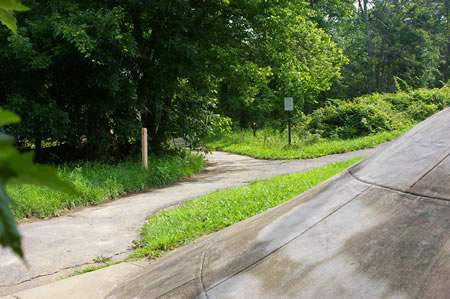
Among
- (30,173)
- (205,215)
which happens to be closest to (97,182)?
(205,215)

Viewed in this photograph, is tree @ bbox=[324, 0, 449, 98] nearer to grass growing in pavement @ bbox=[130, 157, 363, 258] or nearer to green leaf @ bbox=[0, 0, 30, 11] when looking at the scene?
grass growing in pavement @ bbox=[130, 157, 363, 258]

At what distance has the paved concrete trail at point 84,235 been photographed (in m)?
4.50

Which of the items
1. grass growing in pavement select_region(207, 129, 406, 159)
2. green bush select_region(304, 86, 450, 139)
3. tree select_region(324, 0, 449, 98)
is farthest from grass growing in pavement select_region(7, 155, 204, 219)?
tree select_region(324, 0, 449, 98)

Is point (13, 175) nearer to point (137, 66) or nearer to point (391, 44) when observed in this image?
point (137, 66)

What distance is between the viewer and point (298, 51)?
45.4 ft

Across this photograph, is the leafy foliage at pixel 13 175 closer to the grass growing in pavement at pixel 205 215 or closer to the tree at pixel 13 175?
the tree at pixel 13 175

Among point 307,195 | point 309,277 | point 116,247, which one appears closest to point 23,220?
point 116,247

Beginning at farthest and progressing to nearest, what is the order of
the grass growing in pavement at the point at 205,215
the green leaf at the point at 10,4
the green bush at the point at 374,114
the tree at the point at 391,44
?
the tree at the point at 391,44 → the green bush at the point at 374,114 → the grass growing in pavement at the point at 205,215 → the green leaf at the point at 10,4

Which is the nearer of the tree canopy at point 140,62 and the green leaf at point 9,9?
the green leaf at point 9,9

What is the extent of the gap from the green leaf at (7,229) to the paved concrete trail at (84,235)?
3.55 m

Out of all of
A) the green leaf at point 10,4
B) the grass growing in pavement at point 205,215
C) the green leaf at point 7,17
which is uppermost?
the green leaf at point 7,17

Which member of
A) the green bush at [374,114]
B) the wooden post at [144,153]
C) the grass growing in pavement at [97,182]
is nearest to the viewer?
the grass growing in pavement at [97,182]

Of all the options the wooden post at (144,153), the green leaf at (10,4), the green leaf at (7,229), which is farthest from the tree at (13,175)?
the wooden post at (144,153)

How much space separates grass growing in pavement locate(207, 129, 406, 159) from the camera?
14852 millimetres
